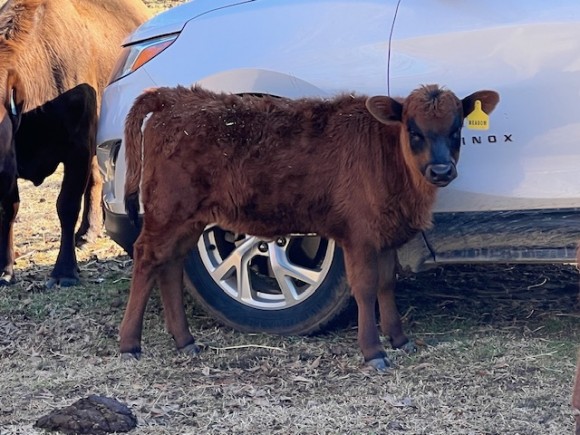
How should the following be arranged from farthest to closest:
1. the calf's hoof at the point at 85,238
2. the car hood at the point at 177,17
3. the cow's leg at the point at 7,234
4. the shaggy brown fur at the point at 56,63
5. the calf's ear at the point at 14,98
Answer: the calf's hoof at the point at 85,238, the cow's leg at the point at 7,234, the shaggy brown fur at the point at 56,63, the calf's ear at the point at 14,98, the car hood at the point at 177,17

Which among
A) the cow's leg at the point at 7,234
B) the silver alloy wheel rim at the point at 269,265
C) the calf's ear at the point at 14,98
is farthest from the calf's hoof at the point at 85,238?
the silver alloy wheel rim at the point at 269,265

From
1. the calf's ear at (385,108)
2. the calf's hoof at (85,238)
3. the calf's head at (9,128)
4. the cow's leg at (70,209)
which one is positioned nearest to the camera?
the calf's ear at (385,108)

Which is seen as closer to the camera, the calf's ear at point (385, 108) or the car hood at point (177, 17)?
the calf's ear at point (385, 108)

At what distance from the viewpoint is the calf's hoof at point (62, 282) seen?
7.42 meters

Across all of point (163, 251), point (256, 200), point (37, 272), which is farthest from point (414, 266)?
point (37, 272)

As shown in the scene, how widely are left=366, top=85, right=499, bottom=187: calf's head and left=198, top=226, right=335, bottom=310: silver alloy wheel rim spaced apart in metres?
0.83

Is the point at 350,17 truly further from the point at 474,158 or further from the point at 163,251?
the point at 163,251

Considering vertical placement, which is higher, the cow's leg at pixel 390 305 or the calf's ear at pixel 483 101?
the calf's ear at pixel 483 101

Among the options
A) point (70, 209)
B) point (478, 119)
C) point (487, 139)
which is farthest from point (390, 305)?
point (70, 209)

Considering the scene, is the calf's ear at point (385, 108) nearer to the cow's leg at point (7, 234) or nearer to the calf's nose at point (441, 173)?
the calf's nose at point (441, 173)

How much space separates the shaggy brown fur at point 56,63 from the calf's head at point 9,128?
1 centimetres

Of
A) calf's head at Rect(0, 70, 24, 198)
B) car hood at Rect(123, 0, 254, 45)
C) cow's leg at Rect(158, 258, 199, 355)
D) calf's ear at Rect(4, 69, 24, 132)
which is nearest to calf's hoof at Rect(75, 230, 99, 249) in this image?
calf's head at Rect(0, 70, 24, 198)

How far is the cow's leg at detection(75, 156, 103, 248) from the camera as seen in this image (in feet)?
29.5

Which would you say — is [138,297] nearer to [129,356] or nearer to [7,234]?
[129,356]
